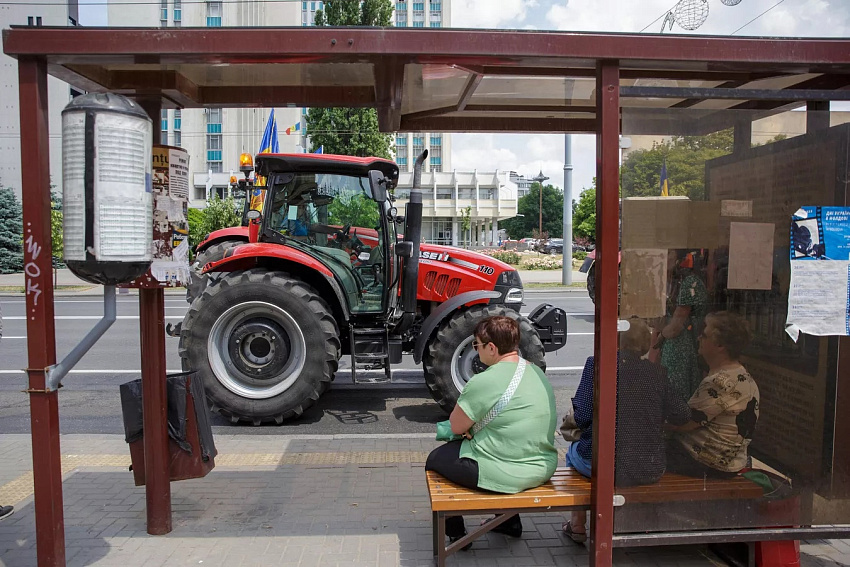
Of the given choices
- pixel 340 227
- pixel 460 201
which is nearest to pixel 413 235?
pixel 340 227

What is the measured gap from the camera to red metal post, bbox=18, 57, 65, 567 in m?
2.98

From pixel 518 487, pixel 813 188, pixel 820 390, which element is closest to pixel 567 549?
pixel 518 487

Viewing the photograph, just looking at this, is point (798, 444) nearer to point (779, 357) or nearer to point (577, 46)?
point (779, 357)

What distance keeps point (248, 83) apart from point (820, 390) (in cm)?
386

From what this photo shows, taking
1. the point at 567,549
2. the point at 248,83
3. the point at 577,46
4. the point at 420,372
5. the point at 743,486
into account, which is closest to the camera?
the point at 577,46

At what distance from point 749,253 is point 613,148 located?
0.88m

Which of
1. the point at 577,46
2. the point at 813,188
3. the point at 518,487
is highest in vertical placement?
the point at 577,46

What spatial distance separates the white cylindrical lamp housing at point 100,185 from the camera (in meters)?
2.86

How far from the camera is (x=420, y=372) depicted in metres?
8.40

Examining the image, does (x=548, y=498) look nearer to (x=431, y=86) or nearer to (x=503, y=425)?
(x=503, y=425)

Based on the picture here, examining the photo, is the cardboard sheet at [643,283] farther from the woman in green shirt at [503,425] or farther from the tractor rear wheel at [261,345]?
the tractor rear wheel at [261,345]

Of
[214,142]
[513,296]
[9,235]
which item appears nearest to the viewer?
[513,296]

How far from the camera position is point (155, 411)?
3680 millimetres

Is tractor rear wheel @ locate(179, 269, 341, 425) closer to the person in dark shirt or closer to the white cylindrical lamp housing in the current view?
the white cylindrical lamp housing
